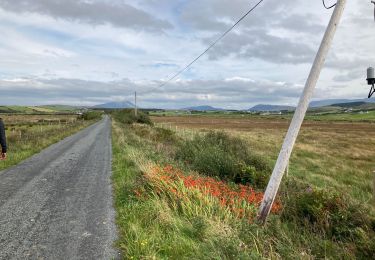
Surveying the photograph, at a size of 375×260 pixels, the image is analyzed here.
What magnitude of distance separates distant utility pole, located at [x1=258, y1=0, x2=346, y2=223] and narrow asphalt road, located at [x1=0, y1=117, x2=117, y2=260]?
2.81m

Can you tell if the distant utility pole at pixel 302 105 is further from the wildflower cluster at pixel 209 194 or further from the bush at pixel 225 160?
the bush at pixel 225 160

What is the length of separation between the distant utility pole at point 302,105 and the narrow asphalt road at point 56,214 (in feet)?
9.23

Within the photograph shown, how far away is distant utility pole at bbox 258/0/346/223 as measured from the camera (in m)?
6.59

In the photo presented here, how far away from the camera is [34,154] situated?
19766 mm

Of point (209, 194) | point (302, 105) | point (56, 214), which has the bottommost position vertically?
point (56, 214)

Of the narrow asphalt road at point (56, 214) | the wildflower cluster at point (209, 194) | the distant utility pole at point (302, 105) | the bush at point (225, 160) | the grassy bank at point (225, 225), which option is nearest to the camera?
the grassy bank at point (225, 225)

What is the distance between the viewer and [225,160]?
48.3ft

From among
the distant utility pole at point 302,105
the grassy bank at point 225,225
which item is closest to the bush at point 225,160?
the grassy bank at point 225,225

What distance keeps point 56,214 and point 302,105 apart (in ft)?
17.7

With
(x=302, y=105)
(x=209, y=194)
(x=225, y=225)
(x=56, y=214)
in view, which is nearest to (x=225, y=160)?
(x=209, y=194)

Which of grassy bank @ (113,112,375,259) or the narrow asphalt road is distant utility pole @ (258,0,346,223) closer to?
grassy bank @ (113,112,375,259)

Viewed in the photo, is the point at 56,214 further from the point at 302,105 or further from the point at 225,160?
the point at 225,160

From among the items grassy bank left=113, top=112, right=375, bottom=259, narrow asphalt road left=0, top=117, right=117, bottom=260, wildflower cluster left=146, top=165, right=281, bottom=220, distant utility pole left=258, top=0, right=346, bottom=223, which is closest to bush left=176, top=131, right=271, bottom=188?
grassy bank left=113, top=112, right=375, bottom=259

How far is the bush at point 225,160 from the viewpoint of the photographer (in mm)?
13789
